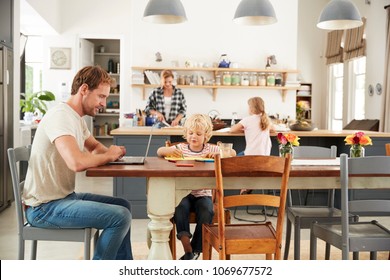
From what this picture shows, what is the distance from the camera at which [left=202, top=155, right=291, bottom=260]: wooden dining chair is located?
220 cm

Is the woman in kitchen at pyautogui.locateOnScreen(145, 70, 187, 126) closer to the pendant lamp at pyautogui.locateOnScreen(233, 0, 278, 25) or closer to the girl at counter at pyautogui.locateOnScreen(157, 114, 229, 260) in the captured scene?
the pendant lamp at pyautogui.locateOnScreen(233, 0, 278, 25)

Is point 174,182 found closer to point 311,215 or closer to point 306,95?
point 311,215

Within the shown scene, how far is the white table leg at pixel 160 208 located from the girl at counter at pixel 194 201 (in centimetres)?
32

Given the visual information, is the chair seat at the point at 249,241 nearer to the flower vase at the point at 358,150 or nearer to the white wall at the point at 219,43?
the flower vase at the point at 358,150

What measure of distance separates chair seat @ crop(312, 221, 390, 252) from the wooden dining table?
231mm

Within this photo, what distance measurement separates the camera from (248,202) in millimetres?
2252

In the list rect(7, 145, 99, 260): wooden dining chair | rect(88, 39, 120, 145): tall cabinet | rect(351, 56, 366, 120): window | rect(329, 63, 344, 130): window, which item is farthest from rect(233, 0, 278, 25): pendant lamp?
rect(329, 63, 344, 130): window

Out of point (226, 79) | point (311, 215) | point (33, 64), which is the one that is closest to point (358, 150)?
point (311, 215)

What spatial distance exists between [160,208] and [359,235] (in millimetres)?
951

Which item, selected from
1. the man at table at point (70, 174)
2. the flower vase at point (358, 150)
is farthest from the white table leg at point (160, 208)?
the flower vase at point (358, 150)

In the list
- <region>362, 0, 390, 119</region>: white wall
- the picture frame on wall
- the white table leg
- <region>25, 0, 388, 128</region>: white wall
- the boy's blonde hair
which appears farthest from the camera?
the picture frame on wall
